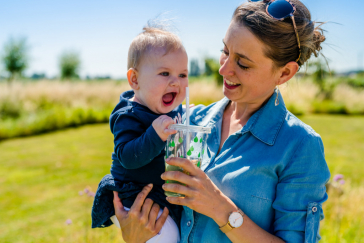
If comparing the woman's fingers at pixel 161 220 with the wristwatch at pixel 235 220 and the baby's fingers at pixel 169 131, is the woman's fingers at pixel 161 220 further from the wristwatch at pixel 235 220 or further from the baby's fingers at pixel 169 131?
the baby's fingers at pixel 169 131

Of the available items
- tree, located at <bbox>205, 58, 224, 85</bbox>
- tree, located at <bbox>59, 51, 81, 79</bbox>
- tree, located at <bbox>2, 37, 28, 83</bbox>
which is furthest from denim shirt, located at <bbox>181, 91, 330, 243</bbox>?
tree, located at <bbox>59, 51, 81, 79</bbox>

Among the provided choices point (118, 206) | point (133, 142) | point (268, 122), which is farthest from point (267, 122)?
point (118, 206)

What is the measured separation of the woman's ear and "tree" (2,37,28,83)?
22237 millimetres

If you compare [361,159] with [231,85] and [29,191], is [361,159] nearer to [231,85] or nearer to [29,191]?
[231,85]

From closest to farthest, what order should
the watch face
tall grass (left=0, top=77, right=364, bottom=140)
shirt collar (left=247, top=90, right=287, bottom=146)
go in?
the watch face
shirt collar (left=247, top=90, right=287, bottom=146)
tall grass (left=0, top=77, right=364, bottom=140)

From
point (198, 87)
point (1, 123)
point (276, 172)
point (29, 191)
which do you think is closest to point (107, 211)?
point (276, 172)

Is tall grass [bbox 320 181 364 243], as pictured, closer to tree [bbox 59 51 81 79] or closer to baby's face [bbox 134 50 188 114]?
baby's face [bbox 134 50 188 114]

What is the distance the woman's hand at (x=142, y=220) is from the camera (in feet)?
6.02

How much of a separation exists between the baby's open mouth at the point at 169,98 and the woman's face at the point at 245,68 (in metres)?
0.37

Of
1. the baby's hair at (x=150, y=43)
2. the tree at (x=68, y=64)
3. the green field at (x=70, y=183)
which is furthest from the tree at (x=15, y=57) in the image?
the baby's hair at (x=150, y=43)

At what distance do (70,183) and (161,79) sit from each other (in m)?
5.28

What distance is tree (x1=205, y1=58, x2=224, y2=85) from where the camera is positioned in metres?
13.7

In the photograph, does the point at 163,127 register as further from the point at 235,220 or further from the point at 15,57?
the point at 15,57

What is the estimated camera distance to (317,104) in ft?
48.0
